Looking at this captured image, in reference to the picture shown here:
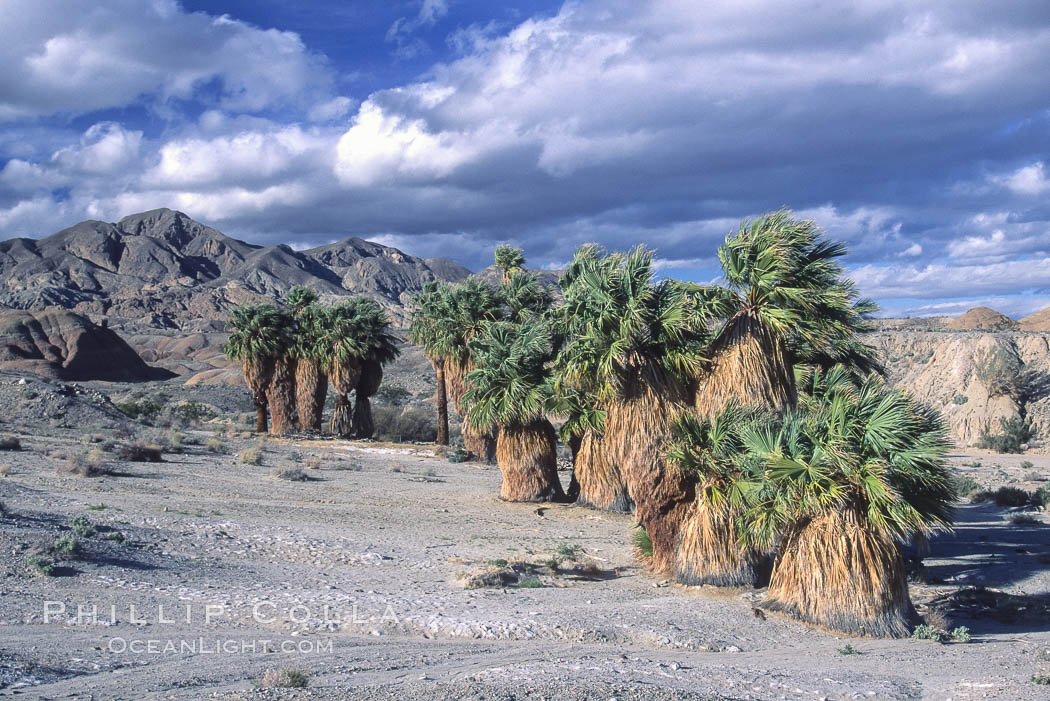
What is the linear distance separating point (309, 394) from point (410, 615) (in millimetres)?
33771

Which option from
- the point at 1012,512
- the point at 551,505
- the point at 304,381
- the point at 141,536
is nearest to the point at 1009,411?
the point at 1012,512

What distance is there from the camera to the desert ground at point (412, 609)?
25.7 feet

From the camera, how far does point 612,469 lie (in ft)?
68.2

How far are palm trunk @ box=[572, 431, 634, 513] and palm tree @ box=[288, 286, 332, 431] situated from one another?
23.1 meters

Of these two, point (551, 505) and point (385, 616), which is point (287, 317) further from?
point (385, 616)

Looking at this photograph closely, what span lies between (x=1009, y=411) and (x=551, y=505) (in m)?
40.4

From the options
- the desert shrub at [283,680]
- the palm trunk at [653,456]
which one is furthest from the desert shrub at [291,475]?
the desert shrub at [283,680]

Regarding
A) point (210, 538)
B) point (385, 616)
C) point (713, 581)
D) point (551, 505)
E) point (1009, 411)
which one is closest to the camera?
point (385, 616)

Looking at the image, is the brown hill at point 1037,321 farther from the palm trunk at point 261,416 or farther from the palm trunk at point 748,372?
the palm trunk at point 748,372

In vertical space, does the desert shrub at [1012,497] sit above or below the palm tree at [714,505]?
below

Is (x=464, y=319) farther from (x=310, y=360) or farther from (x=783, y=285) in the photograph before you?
(x=783, y=285)

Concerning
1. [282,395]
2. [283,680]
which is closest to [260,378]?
[282,395]

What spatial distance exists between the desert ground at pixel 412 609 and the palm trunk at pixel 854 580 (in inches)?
15.0

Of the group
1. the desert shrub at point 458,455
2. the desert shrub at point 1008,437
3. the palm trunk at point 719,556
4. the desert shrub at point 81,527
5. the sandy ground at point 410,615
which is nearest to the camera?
the sandy ground at point 410,615
